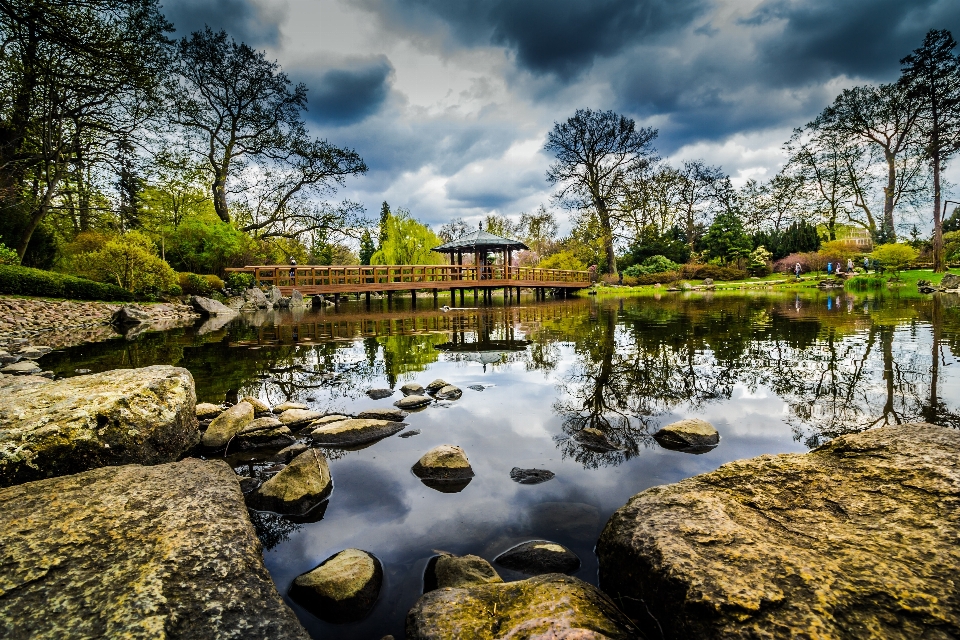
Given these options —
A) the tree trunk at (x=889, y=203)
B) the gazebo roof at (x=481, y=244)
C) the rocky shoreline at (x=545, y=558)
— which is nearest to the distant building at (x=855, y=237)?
the tree trunk at (x=889, y=203)

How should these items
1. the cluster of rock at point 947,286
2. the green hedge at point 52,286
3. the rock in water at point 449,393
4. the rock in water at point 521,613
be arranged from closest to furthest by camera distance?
the rock in water at point 521,613, the rock in water at point 449,393, the green hedge at point 52,286, the cluster of rock at point 947,286

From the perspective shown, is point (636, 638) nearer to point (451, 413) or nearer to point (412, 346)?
point (451, 413)

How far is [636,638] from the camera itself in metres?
1.39

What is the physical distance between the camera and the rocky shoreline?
124cm

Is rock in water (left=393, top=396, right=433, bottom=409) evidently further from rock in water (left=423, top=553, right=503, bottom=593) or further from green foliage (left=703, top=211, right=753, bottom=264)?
green foliage (left=703, top=211, right=753, bottom=264)

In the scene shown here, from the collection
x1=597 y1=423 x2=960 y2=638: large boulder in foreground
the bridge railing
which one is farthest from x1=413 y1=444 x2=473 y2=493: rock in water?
the bridge railing

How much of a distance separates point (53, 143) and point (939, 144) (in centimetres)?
4042

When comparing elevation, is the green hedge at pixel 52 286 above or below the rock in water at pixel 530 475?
above

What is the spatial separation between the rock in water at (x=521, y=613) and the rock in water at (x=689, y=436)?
2094 millimetres

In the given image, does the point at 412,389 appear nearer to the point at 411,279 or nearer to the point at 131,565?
the point at 131,565

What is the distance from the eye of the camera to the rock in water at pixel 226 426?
356 cm

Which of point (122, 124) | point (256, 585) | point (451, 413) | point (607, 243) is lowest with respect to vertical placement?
point (451, 413)

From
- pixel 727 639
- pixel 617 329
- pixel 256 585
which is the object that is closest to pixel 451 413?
pixel 256 585

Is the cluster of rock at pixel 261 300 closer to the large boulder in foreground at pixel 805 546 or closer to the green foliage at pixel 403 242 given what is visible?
the green foliage at pixel 403 242
